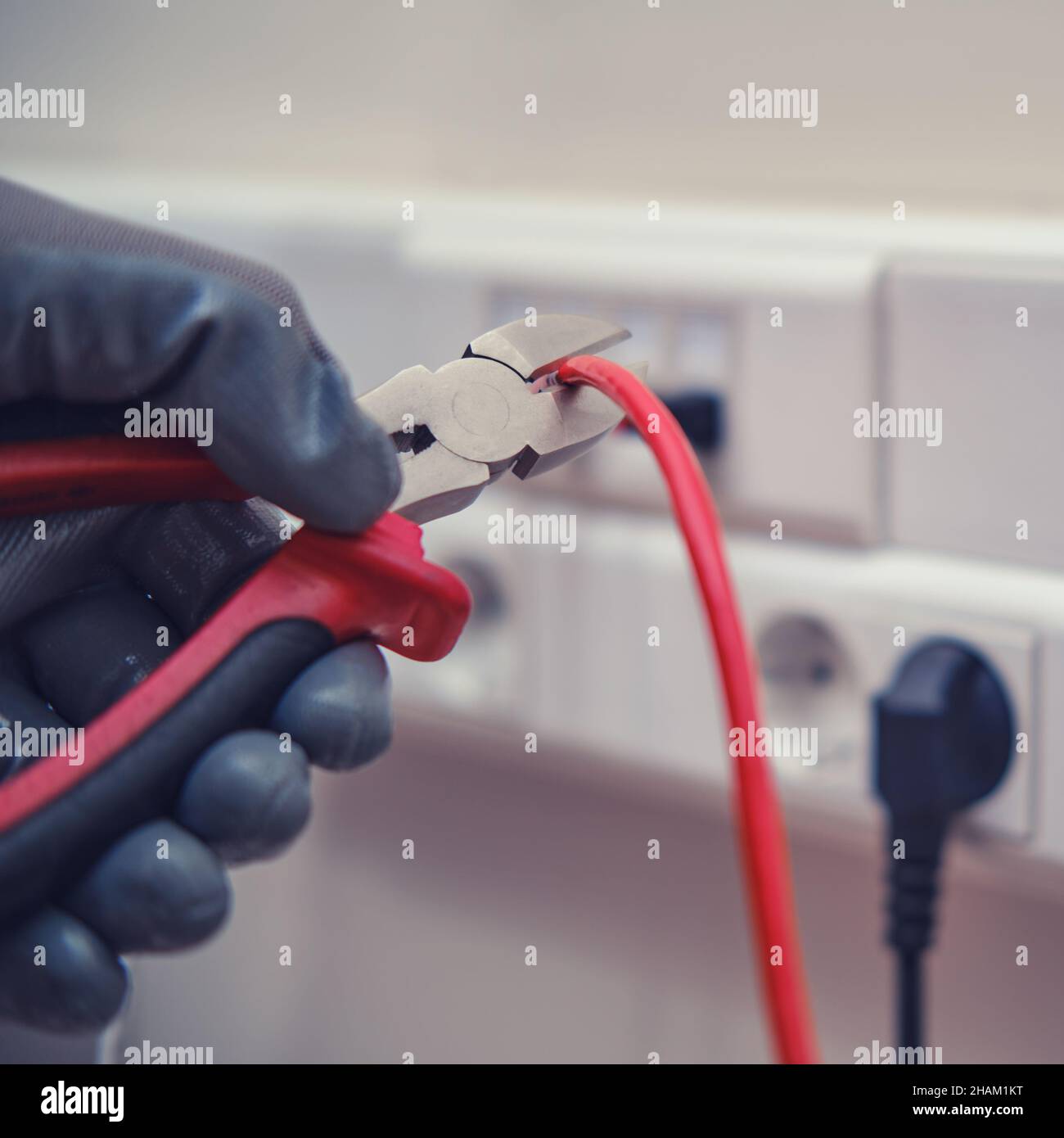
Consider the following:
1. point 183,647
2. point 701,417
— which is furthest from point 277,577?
point 701,417

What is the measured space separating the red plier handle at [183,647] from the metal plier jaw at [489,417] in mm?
14

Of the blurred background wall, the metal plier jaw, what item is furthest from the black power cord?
the metal plier jaw

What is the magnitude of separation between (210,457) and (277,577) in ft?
0.13

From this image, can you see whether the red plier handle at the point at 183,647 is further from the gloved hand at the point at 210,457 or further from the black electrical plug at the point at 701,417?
the black electrical plug at the point at 701,417

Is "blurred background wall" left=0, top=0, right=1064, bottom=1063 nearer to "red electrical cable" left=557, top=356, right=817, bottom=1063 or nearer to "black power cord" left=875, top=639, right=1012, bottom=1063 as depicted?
"black power cord" left=875, top=639, right=1012, bottom=1063

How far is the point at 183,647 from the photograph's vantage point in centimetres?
29

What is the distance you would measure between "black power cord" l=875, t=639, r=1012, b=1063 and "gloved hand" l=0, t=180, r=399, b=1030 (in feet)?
0.45

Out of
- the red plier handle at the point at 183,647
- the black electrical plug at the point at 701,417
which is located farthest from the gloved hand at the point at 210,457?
the black electrical plug at the point at 701,417

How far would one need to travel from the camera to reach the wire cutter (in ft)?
0.90

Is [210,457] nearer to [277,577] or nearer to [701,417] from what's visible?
[277,577]

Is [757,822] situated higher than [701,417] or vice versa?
[701,417]

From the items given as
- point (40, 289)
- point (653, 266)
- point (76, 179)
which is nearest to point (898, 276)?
point (653, 266)
